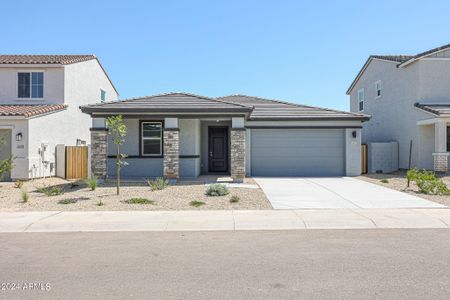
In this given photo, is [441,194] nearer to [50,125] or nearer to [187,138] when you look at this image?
[187,138]

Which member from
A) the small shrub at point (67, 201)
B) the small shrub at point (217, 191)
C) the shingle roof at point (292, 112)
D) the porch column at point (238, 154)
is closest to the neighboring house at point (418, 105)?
the shingle roof at point (292, 112)

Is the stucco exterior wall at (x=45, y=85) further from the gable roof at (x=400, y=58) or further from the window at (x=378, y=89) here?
the window at (x=378, y=89)

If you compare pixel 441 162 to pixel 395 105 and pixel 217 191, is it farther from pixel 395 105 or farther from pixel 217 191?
pixel 217 191

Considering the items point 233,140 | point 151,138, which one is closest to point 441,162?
point 233,140

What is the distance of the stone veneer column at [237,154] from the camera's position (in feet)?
51.7

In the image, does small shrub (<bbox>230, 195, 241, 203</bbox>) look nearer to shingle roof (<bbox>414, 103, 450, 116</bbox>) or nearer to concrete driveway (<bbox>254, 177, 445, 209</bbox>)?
concrete driveway (<bbox>254, 177, 445, 209</bbox>)

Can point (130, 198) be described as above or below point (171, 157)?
below

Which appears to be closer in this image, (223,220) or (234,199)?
(223,220)

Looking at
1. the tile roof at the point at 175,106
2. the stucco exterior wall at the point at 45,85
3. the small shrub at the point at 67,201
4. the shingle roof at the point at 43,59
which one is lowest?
the small shrub at the point at 67,201

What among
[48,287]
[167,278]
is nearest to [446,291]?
[167,278]

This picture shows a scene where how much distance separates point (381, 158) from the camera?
21844 millimetres

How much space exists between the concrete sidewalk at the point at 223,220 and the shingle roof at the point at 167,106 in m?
6.49

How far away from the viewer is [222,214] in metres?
9.64

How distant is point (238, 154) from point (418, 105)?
1109 cm
